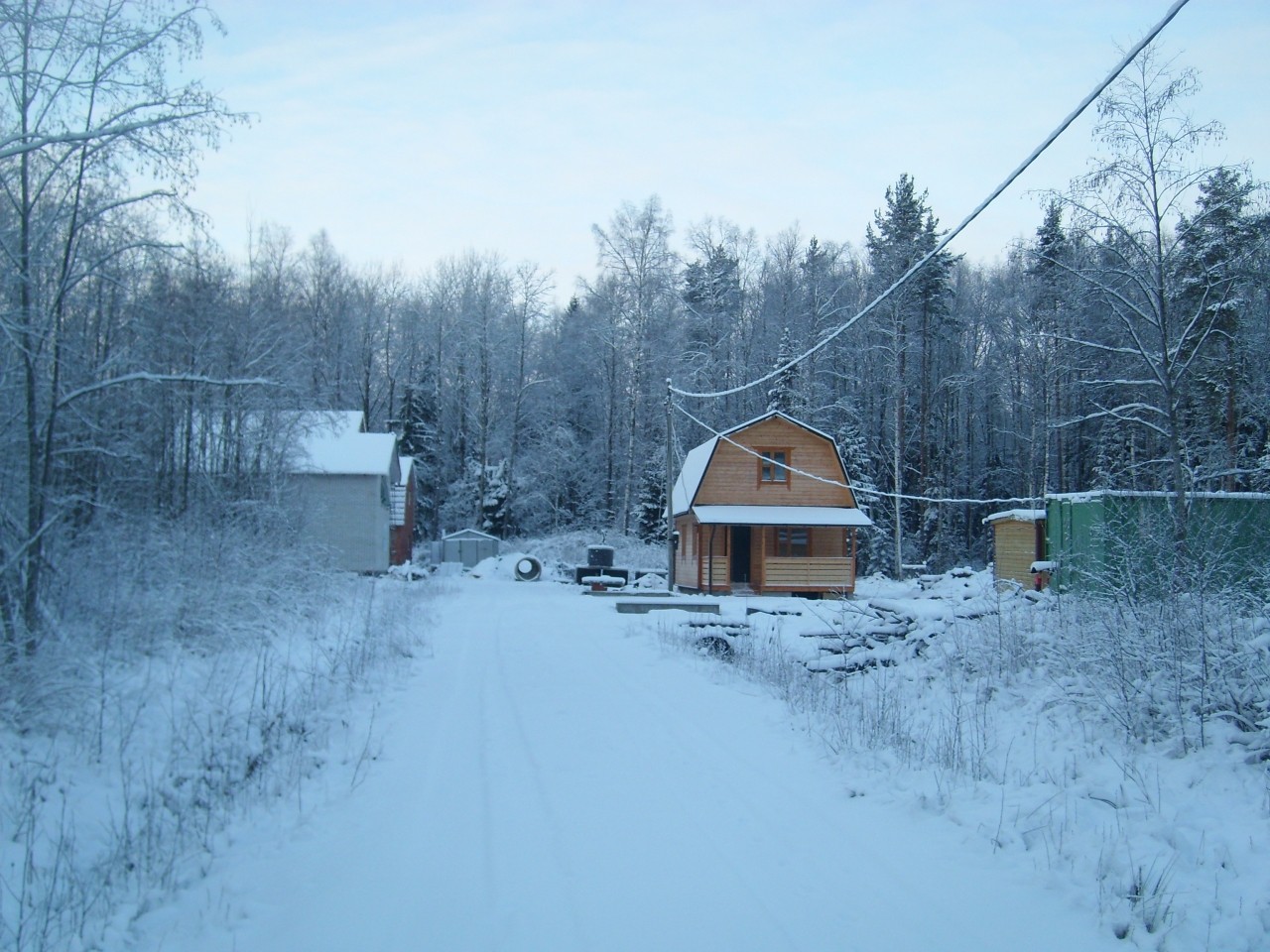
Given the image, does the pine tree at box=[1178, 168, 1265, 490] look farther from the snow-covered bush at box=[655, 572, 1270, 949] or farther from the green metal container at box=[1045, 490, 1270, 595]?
the snow-covered bush at box=[655, 572, 1270, 949]

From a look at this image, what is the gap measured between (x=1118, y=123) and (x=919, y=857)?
14.6 meters

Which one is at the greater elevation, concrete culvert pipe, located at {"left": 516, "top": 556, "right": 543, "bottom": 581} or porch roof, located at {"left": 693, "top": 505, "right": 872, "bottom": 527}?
porch roof, located at {"left": 693, "top": 505, "right": 872, "bottom": 527}

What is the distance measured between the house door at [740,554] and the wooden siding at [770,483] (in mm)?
2447

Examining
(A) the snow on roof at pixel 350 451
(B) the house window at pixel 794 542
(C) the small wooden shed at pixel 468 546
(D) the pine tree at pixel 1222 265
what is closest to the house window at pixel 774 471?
(B) the house window at pixel 794 542

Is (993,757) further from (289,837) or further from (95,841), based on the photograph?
(95,841)

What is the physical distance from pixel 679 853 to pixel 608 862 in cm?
41

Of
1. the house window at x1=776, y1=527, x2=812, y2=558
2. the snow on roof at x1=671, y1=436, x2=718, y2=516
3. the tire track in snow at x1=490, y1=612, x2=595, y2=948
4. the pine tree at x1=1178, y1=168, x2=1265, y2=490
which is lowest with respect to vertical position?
the tire track in snow at x1=490, y1=612, x2=595, y2=948

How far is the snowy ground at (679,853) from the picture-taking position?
3920mm

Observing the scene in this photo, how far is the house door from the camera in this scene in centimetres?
3272

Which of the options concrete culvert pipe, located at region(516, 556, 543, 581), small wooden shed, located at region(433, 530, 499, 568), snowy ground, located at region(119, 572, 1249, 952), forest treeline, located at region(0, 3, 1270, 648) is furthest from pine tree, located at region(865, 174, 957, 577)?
snowy ground, located at region(119, 572, 1249, 952)

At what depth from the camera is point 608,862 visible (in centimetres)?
466

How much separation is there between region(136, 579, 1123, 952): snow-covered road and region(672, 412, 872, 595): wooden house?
21707mm

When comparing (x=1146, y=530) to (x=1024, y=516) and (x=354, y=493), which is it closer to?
(x=1024, y=516)

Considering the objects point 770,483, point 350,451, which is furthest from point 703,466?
point 350,451
